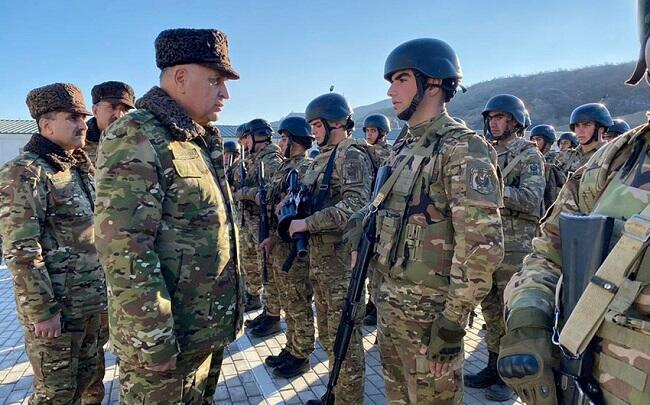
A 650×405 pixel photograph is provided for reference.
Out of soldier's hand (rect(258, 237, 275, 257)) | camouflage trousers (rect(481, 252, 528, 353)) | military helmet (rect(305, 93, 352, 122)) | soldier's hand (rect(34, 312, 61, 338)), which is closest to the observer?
soldier's hand (rect(34, 312, 61, 338))

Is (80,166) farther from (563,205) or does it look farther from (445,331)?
(563,205)

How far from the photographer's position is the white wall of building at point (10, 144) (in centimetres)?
2575

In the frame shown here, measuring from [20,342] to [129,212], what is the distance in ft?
16.1

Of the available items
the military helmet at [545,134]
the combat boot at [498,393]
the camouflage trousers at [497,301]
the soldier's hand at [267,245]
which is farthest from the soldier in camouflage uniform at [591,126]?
the soldier's hand at [267,245]

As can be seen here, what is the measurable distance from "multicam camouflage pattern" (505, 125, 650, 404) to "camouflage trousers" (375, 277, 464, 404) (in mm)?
846

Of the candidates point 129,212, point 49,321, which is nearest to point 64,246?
point 49,321

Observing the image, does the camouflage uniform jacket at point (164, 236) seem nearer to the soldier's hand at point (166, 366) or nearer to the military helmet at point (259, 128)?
the soldier's hand at point (166, 366)

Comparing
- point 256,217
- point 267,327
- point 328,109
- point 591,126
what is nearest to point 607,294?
point 328,109

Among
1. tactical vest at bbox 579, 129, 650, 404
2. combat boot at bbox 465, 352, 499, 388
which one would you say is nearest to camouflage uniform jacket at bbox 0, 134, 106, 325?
tactical vest at bbox 579, 129, 650, 404

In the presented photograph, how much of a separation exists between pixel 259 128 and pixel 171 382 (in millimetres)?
4488

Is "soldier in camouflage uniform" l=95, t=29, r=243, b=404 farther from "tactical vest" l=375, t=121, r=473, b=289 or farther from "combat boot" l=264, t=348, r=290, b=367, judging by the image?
"combat boot" l=264, t=348, r=290, b=367

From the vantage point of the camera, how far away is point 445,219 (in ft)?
7.64

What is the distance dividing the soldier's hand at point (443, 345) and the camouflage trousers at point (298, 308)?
2182mm

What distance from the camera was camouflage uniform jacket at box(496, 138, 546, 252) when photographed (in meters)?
3.83
